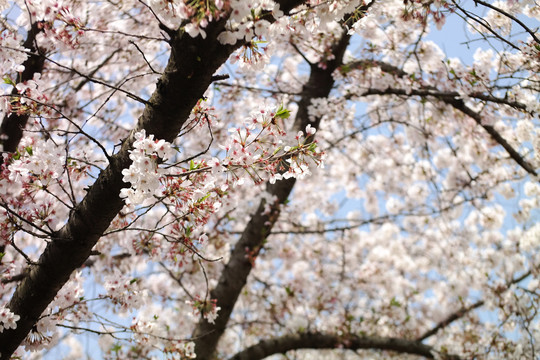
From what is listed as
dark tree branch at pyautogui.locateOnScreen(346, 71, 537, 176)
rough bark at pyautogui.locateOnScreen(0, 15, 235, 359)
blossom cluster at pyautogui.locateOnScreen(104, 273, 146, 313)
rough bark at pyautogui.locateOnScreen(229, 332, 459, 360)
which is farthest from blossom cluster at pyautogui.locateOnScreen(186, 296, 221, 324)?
dark tree branch at pyautogui.locateOnScreen(346, 71, 537, 176)

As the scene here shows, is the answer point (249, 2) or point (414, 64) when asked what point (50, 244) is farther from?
point (414, 64)

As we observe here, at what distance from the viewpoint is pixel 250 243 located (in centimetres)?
458

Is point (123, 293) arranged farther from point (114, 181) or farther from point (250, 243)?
point (250, 243)

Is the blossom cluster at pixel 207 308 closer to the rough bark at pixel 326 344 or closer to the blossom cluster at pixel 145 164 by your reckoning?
the blossom cluster at pixel 145 164

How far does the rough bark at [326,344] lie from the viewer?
15.1 feet

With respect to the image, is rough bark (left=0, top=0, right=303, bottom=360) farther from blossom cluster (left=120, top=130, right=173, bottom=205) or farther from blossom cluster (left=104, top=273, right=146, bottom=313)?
blossom cluster (left=104, top=273, right=146, bottom=313)

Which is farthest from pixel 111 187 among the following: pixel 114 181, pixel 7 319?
pixel 7 319

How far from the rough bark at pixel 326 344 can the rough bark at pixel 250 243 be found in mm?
492

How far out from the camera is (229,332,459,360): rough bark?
4594 mm

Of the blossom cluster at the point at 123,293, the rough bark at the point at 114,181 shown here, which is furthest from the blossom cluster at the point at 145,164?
the blossom cluster at the point at 123,293

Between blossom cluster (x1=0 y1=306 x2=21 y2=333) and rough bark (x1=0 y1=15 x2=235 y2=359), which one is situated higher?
Answer: rough bark (x1=0 y1=15 x2=235 y2=359)

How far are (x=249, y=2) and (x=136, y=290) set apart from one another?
2.12 meters

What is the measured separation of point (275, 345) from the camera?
471 centimetres

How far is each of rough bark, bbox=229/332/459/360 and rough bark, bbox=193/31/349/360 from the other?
49cm
